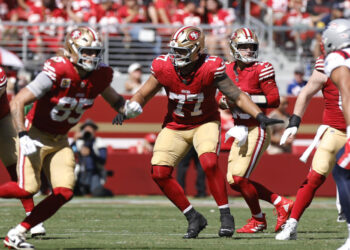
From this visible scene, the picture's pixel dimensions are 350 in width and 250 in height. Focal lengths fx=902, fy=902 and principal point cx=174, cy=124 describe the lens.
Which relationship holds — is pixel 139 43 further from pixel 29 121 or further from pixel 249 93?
pixel 29 121

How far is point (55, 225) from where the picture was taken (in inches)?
394

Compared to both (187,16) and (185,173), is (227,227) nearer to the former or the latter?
(185,173)

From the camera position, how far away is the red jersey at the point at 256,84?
9328mm

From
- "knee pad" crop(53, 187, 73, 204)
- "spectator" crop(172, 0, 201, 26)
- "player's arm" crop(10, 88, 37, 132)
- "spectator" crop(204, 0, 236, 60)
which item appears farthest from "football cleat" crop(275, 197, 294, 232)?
"spectator" crop(172, 0, 201, 26)

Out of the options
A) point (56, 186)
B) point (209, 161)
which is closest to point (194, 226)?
point (209, 161)

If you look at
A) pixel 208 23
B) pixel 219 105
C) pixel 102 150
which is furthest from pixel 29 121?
pixel 208 23

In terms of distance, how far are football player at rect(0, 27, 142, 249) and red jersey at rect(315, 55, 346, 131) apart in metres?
2.13

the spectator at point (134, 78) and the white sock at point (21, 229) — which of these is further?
the spectator at point (134, 78)

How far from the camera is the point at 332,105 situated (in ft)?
28.4

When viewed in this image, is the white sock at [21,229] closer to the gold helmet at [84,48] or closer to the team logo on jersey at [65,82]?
the team logo on jersey at [65,82]

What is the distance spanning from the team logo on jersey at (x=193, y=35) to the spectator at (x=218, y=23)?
29.0 feet

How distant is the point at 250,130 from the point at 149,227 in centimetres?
156

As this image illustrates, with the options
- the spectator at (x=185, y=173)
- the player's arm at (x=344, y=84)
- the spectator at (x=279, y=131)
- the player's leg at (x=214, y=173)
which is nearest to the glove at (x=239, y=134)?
the player's leg at (x=214, y=173)

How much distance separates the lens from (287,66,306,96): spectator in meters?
16.6
